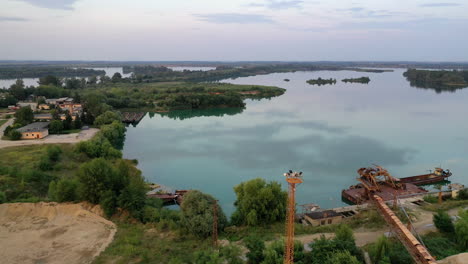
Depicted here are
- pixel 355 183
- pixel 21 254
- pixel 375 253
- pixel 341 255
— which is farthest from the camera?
pixel 355 183

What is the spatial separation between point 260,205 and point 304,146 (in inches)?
→ 476

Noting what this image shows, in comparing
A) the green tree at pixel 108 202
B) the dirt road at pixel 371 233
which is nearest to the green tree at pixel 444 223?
the dirt road at pixel 371 233

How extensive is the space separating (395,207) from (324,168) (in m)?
6.50

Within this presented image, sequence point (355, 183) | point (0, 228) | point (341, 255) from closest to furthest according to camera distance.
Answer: point (341, 255) < point (0, 228) < point (355, 183)

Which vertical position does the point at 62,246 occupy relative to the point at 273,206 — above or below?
below

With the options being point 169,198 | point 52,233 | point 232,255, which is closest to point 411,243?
point 232,255

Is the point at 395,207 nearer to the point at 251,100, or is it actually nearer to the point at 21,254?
the point at 21,254

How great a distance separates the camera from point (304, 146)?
74.7 ft

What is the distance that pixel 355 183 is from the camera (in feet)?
54.6

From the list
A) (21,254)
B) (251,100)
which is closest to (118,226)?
(21,254)

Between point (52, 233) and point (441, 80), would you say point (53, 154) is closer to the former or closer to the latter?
point (52, 233)

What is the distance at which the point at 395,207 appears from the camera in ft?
39.7

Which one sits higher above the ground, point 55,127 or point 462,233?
point 55,127

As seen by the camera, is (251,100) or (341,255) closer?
(341,255)
